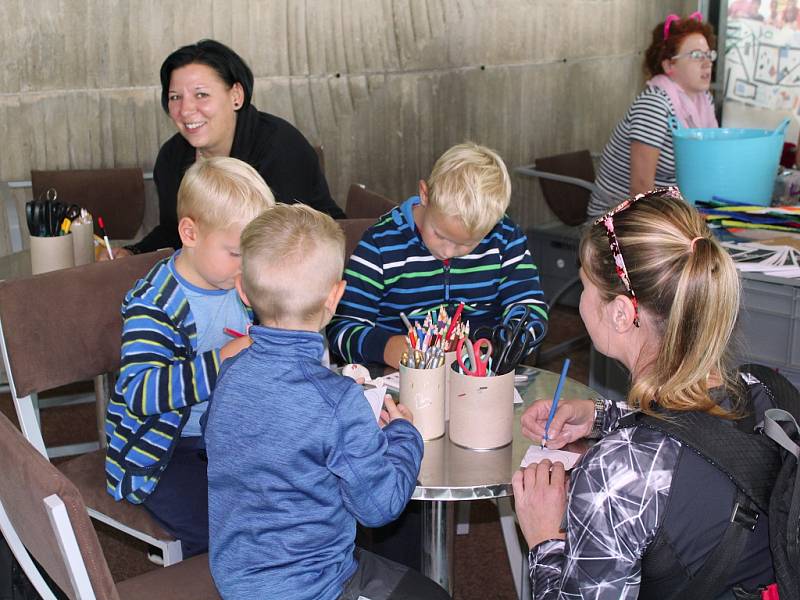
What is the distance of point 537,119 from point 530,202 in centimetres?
46

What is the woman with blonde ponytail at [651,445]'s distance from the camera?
4.34 ft

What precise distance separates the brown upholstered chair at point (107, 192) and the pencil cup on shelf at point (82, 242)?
0.83m

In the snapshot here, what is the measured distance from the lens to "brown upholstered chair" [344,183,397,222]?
298 centimetres

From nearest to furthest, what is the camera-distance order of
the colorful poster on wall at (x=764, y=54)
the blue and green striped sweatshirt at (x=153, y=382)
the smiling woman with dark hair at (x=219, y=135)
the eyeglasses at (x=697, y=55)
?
1. the blue and green striped sweatshirt at (x=153, y=382)
2. the smiling woman with dark hair at (x=219, y=135)
3. the eyeglasses at (x=697, y=55)
4. the colorful poster on wall at (x=764, y=54)

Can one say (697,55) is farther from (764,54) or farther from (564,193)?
(764,54)

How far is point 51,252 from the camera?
2.69 meters

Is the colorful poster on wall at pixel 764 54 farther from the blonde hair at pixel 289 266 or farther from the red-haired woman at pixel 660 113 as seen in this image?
the blonde hair at pixel 289 266

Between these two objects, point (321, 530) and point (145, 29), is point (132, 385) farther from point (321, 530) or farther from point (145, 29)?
point (145, 29)

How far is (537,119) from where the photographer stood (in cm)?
527

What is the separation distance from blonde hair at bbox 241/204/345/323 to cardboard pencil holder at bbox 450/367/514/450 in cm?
33

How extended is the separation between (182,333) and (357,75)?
272 cm

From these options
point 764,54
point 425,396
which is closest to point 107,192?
point 425,396

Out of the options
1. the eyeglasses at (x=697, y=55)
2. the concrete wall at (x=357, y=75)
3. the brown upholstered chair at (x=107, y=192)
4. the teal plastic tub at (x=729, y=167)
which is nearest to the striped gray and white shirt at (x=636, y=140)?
the eyeglasses at (x=697, y=55)

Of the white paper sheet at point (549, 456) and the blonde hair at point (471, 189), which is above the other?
the blonde hair at point (471, 189)
